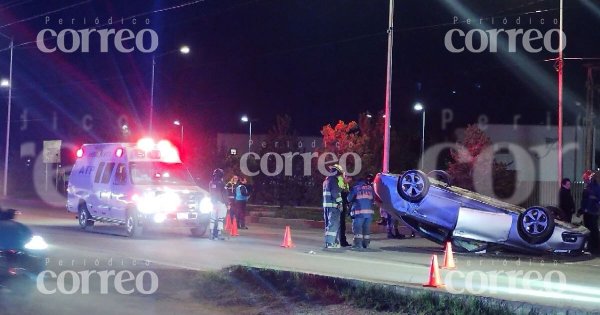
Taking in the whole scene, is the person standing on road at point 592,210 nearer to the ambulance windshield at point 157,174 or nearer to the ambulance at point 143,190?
the ambulance at point 143,190

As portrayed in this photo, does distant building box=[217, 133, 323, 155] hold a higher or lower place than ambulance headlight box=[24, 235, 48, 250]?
higher

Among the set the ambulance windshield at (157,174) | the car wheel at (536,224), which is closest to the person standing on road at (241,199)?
the ambulance windshield at (157,174)

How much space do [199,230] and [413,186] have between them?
22.2 feet

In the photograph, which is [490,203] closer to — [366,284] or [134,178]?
[366,284]

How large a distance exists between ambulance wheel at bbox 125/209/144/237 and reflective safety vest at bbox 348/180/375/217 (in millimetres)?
5558

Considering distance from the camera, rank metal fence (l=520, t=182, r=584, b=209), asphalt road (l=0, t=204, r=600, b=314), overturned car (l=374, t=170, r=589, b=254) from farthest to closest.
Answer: metal fence (l=520, t=182, r=584, b=209) < overturned car (l=374, t=170, r=589, b=254) < asphalt road (l=0, t=204, r=600, b=314)

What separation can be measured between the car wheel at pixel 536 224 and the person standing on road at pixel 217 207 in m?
7.09

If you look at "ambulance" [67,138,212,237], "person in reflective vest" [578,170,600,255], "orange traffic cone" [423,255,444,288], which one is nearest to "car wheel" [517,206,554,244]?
"person in reflective vest" [578,170,600,255]

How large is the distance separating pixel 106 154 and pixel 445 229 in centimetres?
969

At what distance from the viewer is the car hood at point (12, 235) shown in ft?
29.8

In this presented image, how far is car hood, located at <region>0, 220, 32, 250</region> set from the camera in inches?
358

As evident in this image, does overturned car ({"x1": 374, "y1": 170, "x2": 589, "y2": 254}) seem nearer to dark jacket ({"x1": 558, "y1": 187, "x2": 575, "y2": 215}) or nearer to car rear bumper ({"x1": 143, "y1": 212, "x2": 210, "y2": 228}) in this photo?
dark jacket ({"x1": 558, "y1": 187, "x2": 575, "y2": 215})

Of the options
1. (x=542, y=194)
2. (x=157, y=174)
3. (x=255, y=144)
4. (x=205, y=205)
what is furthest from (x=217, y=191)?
(x=255, y=144)

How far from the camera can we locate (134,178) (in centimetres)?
1797
